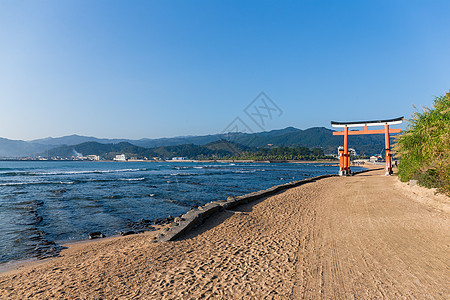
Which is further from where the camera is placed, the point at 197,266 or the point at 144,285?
the point at 197,266

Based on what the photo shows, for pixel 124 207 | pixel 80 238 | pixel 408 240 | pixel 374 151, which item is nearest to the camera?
pixel 408 240

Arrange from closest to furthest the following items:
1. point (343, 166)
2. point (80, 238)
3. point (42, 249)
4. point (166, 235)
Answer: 1. point (166, 235)
2. point (42, 249)
3. point (80, 238)
4. point (343, 166)

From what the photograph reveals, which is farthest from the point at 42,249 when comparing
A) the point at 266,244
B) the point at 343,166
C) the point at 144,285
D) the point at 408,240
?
the point at 343,166

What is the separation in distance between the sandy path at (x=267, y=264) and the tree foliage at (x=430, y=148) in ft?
6.84

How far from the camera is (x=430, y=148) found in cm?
959

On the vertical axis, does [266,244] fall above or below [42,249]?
above

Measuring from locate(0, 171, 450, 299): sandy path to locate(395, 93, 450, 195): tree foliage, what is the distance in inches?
82.1

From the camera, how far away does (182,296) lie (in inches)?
136

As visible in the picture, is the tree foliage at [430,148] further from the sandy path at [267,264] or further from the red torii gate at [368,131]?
the red torii gate at [368,131]

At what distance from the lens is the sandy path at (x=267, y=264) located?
3.62 meters

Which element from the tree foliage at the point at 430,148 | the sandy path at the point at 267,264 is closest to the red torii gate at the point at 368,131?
the tree foliage at the point at 430,148

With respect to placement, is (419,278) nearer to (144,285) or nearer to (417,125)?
(144,285)

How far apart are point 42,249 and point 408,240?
8.88 meters

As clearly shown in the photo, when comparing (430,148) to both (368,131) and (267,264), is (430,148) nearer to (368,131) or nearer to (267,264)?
(267,264)
